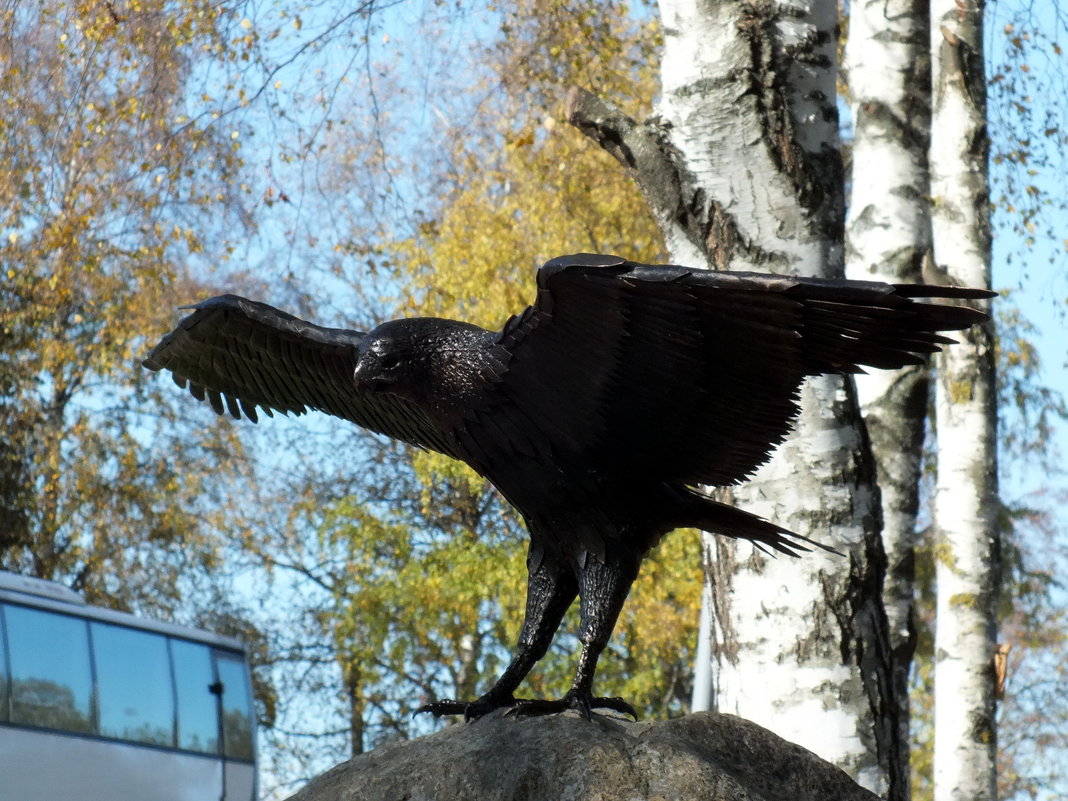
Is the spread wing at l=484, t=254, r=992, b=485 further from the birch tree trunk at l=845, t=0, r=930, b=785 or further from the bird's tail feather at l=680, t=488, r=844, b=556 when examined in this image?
the birch tree trunk at l=845, t=0, r=930, b=785

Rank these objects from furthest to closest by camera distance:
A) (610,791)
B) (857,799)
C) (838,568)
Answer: (838,568) → (857,799) → (610,791)

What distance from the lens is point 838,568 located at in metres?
4.41

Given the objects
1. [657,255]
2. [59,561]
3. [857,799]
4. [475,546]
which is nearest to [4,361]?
[59,561]

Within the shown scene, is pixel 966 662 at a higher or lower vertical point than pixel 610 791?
higher

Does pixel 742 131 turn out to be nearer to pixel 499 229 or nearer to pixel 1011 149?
pixel 1011 149

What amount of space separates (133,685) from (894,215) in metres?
8.67

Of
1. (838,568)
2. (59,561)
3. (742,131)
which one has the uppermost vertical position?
(59,561)

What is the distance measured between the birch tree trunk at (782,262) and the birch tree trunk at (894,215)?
3.28 ft

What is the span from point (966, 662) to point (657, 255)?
8.51 meters

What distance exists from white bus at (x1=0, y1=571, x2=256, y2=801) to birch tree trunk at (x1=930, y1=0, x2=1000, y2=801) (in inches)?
285

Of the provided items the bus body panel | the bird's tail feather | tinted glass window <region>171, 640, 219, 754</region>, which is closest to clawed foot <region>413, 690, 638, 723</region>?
the bird's tail feather

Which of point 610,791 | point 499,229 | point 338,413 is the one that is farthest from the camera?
point 499,229

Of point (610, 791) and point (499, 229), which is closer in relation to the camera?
point (610, 791)

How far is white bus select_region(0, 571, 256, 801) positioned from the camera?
11180mm
